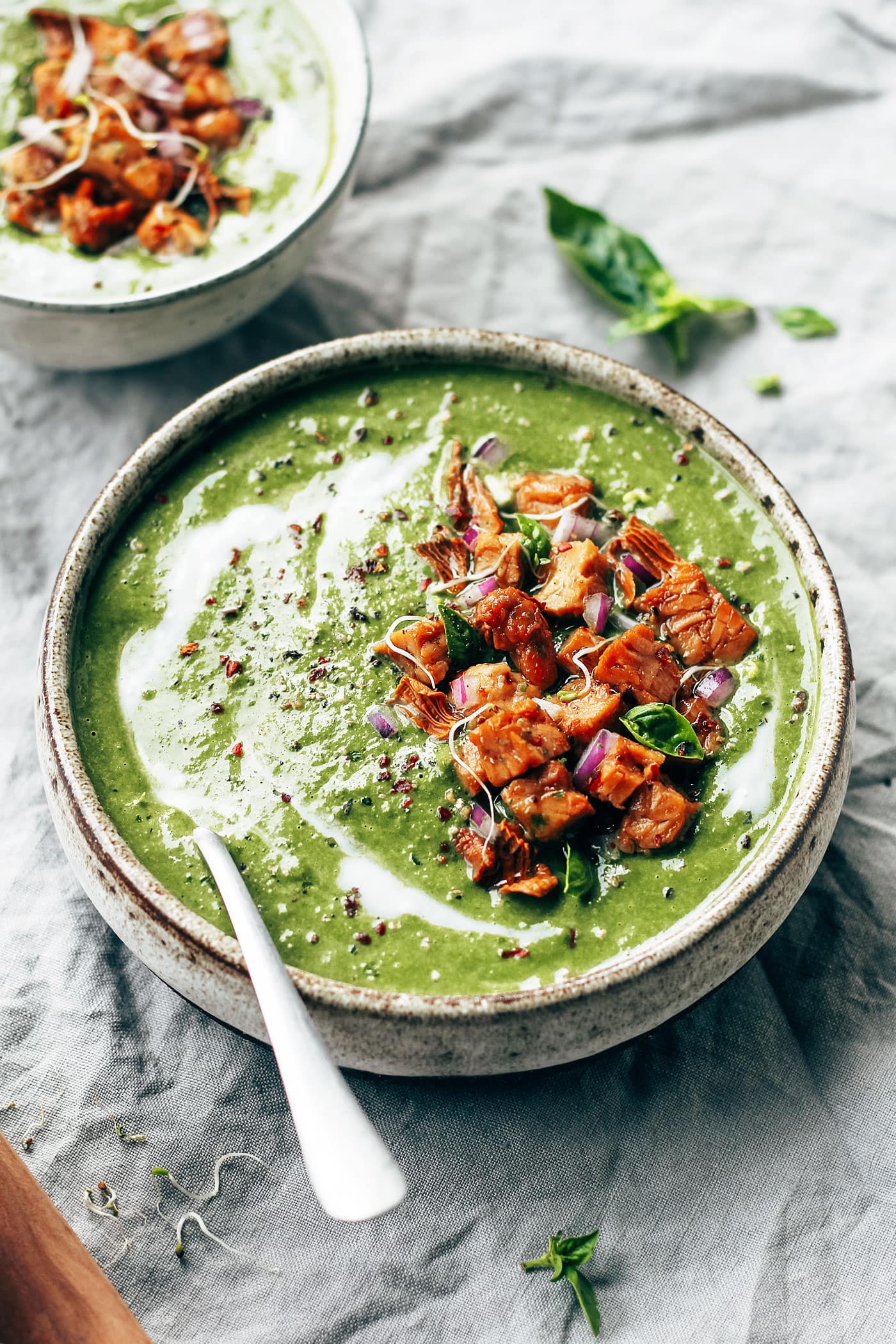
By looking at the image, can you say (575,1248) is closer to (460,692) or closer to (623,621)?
(460,692)

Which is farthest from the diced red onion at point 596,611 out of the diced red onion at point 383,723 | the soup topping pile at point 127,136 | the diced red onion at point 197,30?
the diced red onion at point 197,30

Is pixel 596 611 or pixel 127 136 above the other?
pixel 127 136

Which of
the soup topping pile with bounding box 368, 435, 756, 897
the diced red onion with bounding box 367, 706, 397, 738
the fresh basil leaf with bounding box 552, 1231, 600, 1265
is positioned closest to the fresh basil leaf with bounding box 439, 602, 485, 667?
the soup topping pile with bounding box 368, 435, 756, 897

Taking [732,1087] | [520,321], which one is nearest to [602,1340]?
[732,1087]

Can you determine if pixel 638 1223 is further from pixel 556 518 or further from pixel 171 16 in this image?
pixel 171 16

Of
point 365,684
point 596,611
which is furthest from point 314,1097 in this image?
point 596,611

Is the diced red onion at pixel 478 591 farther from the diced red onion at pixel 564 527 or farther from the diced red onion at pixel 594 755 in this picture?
the diced red onion at pixel 594 755
